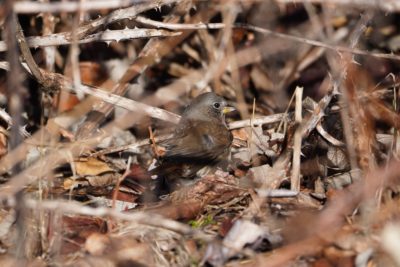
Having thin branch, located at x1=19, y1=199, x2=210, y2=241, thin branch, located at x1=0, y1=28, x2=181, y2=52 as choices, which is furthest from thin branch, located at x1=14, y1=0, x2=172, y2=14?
thin branch, located at x1=19, y1=199, x2=210, y2=241

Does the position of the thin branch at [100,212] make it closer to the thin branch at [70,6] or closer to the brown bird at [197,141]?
the thin branch at [70,6]

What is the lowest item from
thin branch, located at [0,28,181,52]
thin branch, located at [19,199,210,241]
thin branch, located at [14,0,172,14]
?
thin branch, located at [19,199,210,241]

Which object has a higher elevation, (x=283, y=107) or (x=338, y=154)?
(x=338, y=154)

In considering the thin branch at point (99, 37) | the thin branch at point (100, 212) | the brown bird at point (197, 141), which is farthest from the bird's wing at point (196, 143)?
the thin branch at point (100, 212)

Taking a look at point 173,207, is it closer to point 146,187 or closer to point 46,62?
point 146,187

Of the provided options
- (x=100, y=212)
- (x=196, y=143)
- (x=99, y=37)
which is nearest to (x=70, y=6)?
(x=99, y=37)

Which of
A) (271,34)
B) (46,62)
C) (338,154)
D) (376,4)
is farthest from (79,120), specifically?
(376,4)

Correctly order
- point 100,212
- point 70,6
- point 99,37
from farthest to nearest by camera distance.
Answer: point 99,37 → point 70,6 → point 100,212

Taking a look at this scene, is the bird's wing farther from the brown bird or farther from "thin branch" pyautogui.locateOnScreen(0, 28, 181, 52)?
"thin branch" pyautogui.locateOnScreen(0, 28, 181, 52)

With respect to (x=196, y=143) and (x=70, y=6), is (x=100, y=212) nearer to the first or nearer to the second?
(x=70, y=6)
